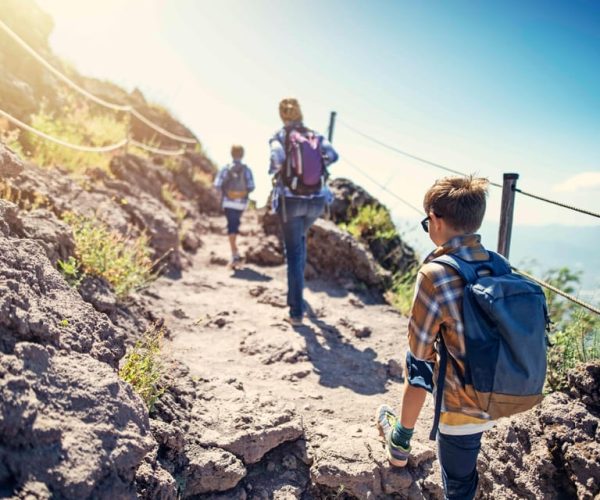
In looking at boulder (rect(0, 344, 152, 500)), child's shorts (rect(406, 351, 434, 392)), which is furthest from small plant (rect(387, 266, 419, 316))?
boulder (rect(0, 344, 152, 500))

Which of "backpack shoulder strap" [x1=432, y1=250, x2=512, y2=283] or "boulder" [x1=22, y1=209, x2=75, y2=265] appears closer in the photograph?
"backpack shoulder strap" [x1=432, y1=250, x2=512, y2=283]

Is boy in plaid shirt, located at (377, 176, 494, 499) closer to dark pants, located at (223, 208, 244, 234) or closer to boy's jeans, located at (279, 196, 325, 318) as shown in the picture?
boy's jeans, located at (279, 196, 325, 318)

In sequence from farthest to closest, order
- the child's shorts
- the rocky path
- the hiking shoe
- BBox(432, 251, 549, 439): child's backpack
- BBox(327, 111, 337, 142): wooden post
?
BBox(327, 111, 337, 142): wooden post < the hiking shoe < the rocky path < the child's shorts < BBox(432, 251, 549, 439): child's backpack

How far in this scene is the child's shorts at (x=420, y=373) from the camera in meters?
2.18

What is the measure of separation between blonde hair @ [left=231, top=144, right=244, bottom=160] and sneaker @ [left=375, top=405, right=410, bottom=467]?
5.57m

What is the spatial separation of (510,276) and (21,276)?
2.32m

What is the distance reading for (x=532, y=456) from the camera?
268cm

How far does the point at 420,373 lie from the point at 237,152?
19.9 ft

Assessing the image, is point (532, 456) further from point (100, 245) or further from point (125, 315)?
point (100, 245)

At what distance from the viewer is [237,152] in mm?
7523

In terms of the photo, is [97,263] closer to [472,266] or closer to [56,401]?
[56,401]

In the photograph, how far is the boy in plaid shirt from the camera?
1.92m

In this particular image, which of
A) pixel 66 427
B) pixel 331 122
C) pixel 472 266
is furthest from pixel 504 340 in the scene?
pixel 331 122

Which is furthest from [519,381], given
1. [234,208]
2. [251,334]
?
[234,208]
